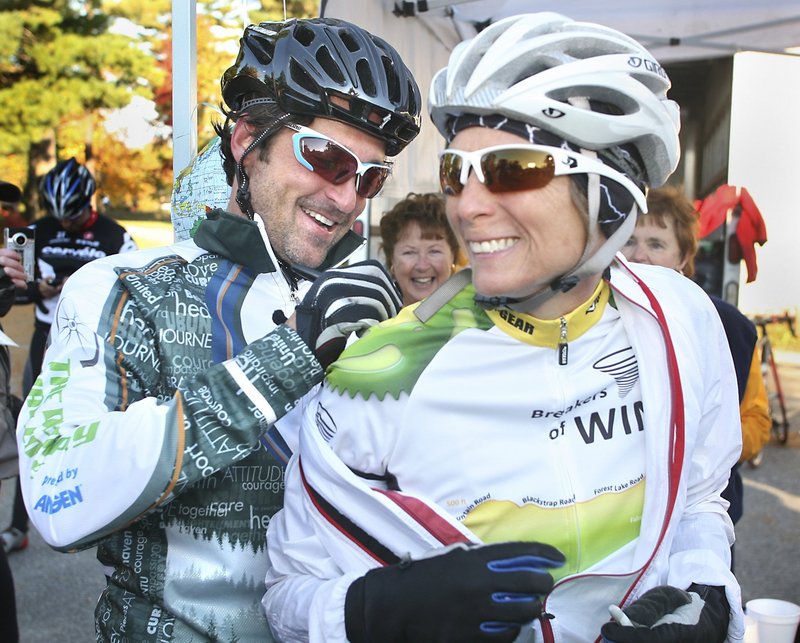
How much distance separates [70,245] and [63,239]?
Answer: 0.08 meters

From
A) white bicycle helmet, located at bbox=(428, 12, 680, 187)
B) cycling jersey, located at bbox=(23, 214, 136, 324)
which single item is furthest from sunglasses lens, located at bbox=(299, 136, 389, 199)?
cycling jersey, located at bbox=(23, 214, 136, 324)

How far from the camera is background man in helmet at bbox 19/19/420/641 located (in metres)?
1.48

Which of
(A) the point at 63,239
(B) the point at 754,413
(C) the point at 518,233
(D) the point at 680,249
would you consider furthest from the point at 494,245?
(A) the point at 63,239

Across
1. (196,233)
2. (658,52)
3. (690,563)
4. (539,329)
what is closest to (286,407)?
(539,329)

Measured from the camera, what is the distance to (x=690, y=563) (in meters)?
1.56

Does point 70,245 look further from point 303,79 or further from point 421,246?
point 303,79

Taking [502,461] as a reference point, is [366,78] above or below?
above

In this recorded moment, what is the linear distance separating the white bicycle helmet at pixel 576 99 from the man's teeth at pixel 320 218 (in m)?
0.42

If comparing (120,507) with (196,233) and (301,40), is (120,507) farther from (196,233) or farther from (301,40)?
(301,40)

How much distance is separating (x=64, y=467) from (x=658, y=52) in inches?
232

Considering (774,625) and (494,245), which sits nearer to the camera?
(494,245)

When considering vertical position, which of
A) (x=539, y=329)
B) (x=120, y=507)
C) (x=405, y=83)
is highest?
(x=405, y=83)

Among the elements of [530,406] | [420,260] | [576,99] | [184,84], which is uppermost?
[184,84]

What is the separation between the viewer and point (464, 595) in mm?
1243
